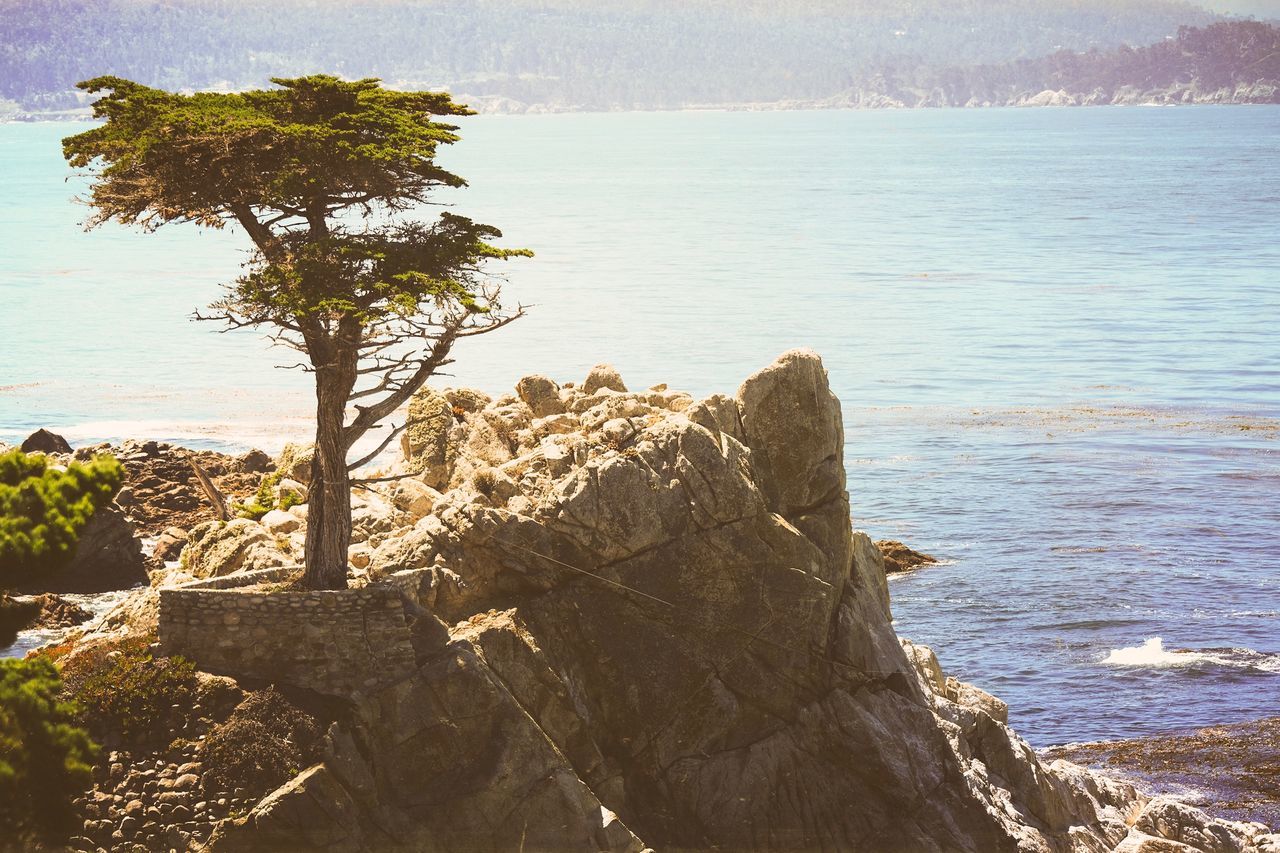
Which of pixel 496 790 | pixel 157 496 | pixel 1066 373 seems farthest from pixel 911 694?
pixel 1066 373

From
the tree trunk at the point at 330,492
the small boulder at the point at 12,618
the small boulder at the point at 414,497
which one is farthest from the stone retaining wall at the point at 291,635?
the small boulder at the point at 414,497

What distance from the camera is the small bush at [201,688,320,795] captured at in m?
24.9

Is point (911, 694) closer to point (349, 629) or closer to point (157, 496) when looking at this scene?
point (349, 629)

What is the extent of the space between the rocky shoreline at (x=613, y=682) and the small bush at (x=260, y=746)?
0.08 meters

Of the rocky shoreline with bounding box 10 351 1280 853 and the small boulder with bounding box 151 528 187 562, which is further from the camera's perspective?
the small boulder with bounding box 151 528 187 562

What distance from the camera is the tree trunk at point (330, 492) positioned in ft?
89.1

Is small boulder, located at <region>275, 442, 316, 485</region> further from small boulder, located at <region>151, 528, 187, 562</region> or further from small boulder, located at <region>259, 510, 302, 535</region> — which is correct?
small boulder, located at <region>151, 528, 187, 562</region>

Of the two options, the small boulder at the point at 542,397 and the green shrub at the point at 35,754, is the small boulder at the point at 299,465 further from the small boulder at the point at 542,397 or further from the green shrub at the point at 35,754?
the green shrub at the point at 35,754

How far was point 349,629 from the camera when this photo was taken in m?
26.4

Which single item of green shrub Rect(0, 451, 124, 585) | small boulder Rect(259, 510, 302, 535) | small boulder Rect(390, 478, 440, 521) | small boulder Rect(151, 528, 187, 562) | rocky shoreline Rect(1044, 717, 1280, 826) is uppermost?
green shrub Rect(0, 451, 124, 585)

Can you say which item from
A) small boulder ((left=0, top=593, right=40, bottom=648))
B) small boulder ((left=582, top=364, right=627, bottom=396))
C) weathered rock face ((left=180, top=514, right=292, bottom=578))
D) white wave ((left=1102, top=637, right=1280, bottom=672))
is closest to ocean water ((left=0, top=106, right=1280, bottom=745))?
white wave ((left=1102, top=637, right=1280, bottom=672))

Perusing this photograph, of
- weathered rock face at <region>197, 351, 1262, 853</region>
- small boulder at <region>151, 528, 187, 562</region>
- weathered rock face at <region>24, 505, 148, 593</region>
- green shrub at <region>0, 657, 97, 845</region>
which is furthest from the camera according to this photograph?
small boulder at <region>151, 528, 187, 562</region>

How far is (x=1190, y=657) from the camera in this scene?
→ 44969 millimetres

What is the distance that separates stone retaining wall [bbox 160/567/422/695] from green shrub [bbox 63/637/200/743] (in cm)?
57
